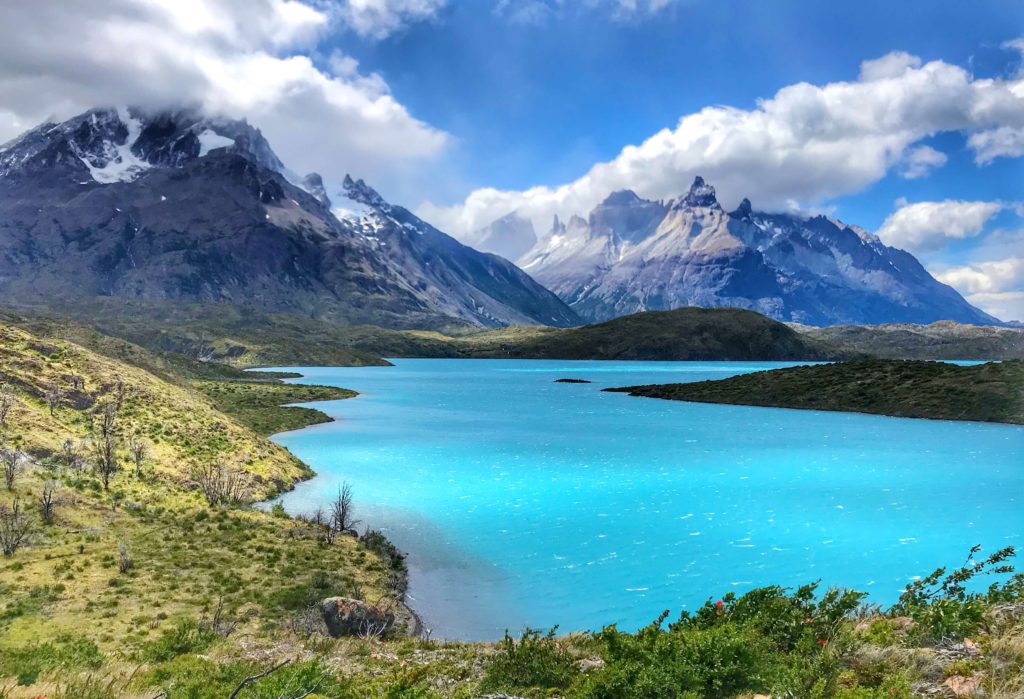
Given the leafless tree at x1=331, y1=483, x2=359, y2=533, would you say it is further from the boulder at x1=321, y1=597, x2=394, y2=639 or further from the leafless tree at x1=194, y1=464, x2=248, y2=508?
the boulder at x1=321, y1=597, x2=394, y2=639

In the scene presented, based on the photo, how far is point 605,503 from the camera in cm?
4575

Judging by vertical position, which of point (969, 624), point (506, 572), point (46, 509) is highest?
point (969, 624)

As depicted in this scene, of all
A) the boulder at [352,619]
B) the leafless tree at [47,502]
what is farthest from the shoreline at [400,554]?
the leafless tree at [47,502]

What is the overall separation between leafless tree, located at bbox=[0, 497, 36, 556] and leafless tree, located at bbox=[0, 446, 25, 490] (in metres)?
3.05

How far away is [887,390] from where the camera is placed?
385 feet

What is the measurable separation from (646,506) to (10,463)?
38.7 meters

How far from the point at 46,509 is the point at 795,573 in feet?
121

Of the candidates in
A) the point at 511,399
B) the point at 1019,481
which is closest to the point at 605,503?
the point at 1019,481

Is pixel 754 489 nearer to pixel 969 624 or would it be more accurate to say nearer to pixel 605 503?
pixel 605 503

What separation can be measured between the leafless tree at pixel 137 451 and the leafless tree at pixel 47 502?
692cm

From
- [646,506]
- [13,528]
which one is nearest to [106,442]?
[13,528]

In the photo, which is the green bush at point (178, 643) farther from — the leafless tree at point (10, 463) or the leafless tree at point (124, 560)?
the leafless tree at point (10, 463)

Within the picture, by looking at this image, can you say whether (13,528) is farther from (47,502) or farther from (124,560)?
(124,560)

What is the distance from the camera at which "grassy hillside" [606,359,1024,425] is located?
102 metres
